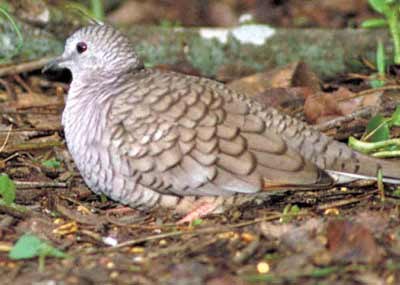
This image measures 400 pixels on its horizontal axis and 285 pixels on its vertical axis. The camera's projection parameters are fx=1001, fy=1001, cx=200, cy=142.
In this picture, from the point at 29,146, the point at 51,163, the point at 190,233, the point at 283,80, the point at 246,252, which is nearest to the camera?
the point at 246,252

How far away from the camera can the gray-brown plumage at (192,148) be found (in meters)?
5.23

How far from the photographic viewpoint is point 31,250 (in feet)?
15.4

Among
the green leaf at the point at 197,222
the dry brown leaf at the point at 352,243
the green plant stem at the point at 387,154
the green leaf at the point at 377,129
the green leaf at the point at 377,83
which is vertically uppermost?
the green leaf at the point at 377,83

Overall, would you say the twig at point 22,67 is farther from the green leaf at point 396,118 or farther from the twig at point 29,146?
the green leaf at point 396,118

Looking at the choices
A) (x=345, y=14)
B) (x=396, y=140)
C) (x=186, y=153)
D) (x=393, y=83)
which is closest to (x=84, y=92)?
(x=186, y=153)

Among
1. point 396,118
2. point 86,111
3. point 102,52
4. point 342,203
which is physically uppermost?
point 102,52

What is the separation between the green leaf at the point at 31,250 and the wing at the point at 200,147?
81cm

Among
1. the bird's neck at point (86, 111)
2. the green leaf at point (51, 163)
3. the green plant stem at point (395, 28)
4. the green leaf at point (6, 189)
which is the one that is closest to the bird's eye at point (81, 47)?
the bird's neck at point (86, 111)

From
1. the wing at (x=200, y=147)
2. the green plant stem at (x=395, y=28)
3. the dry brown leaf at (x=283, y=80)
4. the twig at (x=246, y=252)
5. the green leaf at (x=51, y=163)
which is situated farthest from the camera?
the dry brown leaf at (x=283, y=80)

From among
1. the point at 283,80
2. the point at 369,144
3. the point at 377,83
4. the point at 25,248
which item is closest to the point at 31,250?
the point at 25,248

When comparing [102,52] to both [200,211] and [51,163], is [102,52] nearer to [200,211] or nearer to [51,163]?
[51,163]

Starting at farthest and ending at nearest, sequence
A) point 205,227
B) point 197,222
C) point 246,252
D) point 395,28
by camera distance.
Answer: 1. point 395,28
2. point 197,222
3. point 205,227
4. point 246,252

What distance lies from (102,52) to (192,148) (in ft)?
3.28

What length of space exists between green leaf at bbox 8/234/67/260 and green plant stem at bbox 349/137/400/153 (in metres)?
1.92
